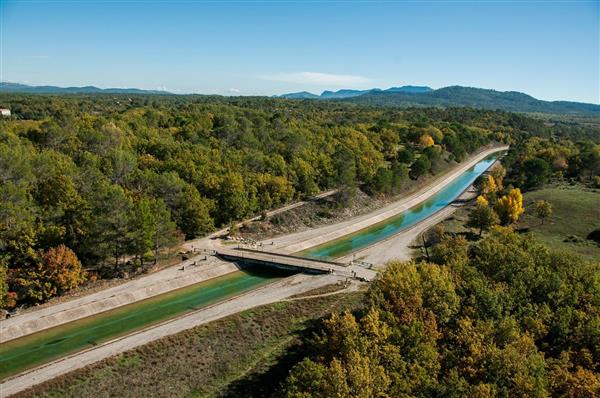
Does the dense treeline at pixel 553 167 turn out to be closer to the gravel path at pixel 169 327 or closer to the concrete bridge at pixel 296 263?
the concrete bridge at pixel 296 263

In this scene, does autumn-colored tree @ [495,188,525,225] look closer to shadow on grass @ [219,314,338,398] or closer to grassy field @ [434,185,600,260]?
grassy field @ [434,185,600,260]

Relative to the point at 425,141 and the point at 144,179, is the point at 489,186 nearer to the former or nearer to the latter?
the point at 425,141

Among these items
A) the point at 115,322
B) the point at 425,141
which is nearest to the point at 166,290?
the point at 115,322

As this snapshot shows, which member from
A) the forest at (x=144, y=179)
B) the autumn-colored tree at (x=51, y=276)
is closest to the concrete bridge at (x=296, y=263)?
the forest at (x=144, y=179)

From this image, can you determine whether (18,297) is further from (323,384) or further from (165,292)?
(323,384)

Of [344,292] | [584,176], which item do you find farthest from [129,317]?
[584,176]
